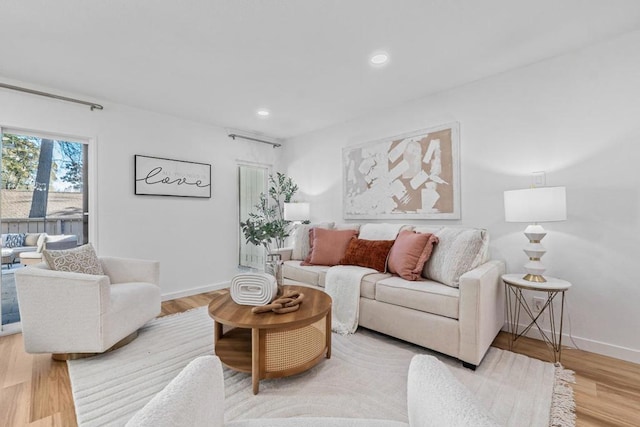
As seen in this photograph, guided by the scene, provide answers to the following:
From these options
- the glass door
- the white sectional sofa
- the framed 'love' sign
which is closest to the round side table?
the white sectional sofa

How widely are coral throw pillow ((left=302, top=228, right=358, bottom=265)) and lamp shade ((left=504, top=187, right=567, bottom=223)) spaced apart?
164cm

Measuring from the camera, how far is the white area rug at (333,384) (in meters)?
1.58

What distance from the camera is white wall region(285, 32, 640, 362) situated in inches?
84.7

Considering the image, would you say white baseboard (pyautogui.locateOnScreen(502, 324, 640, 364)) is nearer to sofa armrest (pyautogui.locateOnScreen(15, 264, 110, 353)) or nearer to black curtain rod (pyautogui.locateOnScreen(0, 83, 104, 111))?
sofa armrest (pyautogui.locateOnScreen(15, 264, 110, 353))

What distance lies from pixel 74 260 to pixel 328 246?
7.42ft

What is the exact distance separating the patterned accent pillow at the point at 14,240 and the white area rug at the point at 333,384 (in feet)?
5.12

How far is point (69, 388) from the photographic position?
181cm

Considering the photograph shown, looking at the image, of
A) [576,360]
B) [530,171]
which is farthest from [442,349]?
[530,171]

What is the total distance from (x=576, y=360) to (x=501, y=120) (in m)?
2.04

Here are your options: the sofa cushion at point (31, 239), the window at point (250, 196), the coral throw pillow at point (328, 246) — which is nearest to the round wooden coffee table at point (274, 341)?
the coral throw pillow at point (328, 246)

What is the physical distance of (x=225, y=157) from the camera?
14.0 feet

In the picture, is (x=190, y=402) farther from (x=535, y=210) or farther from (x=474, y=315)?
(x=535, y=210)

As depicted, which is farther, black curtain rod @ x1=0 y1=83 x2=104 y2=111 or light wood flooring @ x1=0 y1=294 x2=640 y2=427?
black curtain rod @ x1=0 y1=83 x2=104 y2=111

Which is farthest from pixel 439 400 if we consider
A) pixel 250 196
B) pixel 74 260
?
pixel 250 196
